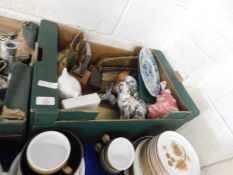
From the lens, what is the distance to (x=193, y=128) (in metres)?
0.90

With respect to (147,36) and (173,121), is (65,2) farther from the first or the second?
(173,121)

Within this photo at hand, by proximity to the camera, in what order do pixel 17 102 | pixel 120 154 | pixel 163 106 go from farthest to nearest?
pixel 163 106, pixel 120 154, pixel 17 102

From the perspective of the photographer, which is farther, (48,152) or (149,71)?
(149,71)

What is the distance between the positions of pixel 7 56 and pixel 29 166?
1.25 ft

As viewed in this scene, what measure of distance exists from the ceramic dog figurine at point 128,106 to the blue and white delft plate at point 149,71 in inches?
3.3

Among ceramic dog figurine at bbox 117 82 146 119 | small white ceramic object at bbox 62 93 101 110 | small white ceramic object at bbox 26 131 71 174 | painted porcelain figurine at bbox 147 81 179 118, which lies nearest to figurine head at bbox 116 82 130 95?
ceramic dog figurine at bbox 117 82 146 119

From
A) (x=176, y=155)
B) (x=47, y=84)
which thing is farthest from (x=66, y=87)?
(x=176, y=155)

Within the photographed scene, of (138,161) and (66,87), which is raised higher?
(66,87)

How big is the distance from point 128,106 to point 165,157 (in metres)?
0.22

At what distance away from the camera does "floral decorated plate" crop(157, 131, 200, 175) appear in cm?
71

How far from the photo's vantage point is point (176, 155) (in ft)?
2.45

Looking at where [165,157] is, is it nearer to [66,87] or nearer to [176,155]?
[176,155]

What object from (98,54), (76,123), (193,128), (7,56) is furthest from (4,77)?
(193,128)

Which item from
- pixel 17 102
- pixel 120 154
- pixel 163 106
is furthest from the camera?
pixel 163 106
